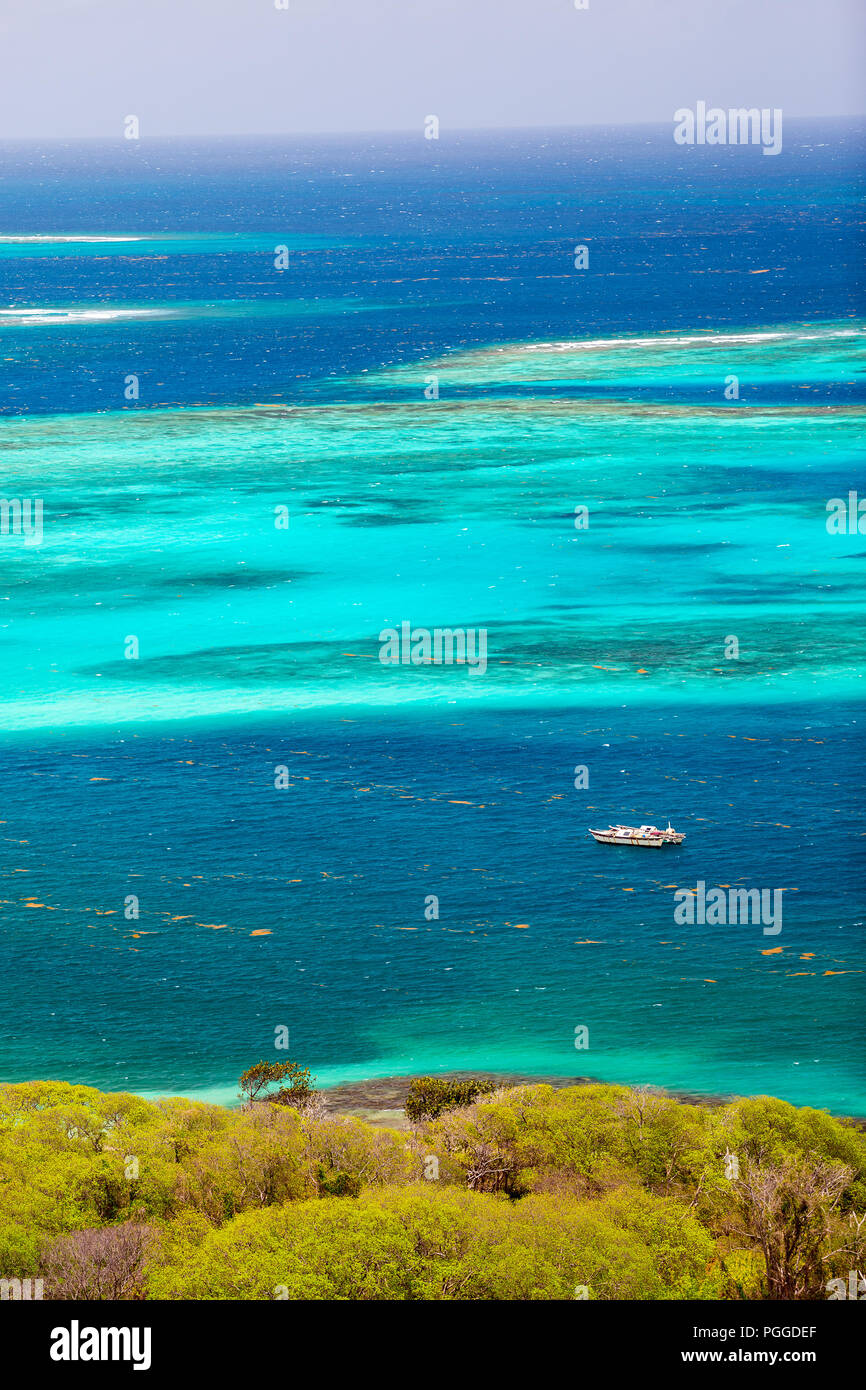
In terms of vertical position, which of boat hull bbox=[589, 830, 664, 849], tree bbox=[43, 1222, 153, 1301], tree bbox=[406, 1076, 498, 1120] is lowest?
tree bbox=[406, 1076, 498, 1120]

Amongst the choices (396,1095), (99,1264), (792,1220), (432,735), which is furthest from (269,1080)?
(432,735)

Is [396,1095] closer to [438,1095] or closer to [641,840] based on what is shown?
[438,1095]

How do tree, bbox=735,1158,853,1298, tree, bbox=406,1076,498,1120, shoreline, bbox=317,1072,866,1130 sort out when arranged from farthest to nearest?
shoreline, bbox=317,1072,866,1130
tree, bbox=406,1076,498,1120
tree, bbox=735,1158,853,1298

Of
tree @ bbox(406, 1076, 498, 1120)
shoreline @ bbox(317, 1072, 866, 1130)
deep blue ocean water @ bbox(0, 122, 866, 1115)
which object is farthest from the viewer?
deep blue ocean water @ bbox(0, 122, 866, 1115)

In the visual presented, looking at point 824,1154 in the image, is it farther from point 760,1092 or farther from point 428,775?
point 428,775

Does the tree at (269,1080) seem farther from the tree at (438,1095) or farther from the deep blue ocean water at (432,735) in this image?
the tree at (438,1095)

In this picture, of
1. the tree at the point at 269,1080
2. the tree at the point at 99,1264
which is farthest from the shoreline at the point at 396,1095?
the tree at the point at 99,1264

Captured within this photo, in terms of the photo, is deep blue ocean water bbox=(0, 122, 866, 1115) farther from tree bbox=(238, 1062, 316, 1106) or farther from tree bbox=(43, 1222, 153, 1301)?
tree bbox=(43, 1222, 153, 1301)

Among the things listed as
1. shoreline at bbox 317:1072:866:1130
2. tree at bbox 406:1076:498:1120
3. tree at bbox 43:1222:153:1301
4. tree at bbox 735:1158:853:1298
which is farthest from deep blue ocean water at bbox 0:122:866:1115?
tree at bbox 43:1222:153:1301
